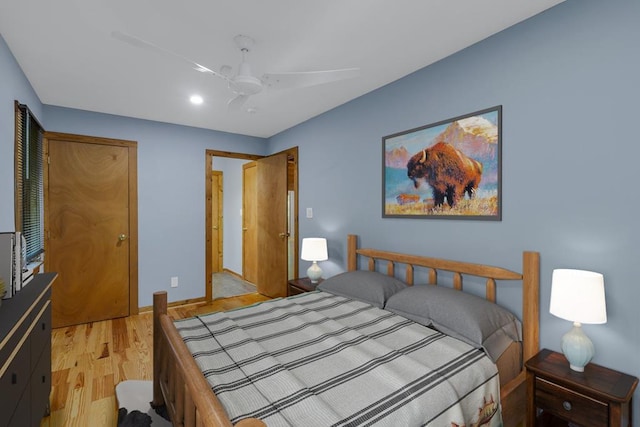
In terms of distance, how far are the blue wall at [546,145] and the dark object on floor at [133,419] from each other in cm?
152

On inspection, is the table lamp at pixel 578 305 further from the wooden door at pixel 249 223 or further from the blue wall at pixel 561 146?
the wooden door at pixel 249 223

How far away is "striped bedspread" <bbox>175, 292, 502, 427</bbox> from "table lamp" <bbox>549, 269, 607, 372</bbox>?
1.26 ft

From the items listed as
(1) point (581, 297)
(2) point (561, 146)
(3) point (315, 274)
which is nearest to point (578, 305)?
(1) point (581, 297)

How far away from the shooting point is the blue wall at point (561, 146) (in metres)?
1.54

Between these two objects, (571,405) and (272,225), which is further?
(272,225)

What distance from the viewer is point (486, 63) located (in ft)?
6.87

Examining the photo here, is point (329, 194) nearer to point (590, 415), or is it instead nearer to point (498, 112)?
point (498, 112)

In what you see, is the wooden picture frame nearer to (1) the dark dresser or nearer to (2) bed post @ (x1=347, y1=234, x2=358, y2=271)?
(2) bed post @ (x1=347, y1=234, x2=358, y2=271)

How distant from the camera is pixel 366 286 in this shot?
2.47 meters

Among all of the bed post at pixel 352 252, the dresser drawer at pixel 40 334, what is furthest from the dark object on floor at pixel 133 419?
the bed post at pixel 352 252

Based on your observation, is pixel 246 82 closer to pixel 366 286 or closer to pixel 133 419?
pixel 366 286

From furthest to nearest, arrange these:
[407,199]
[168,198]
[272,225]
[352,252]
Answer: [272,225]
[168,198]
[352,252]
[407,199]

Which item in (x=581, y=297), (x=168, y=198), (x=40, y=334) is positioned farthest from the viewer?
(x=168, y=198)

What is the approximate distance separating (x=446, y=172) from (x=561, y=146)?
0.70m
